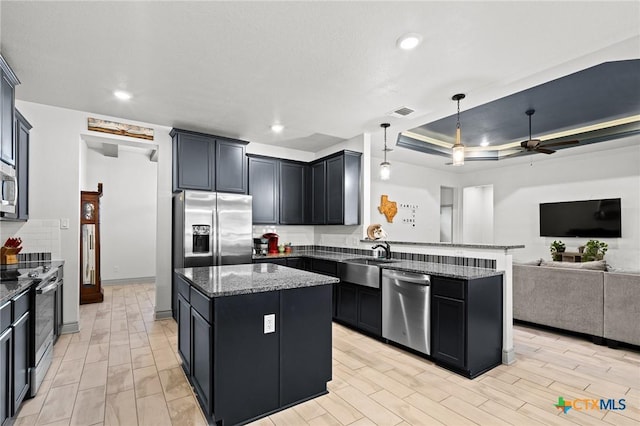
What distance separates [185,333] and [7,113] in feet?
7.75

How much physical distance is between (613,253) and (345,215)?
16.6ft

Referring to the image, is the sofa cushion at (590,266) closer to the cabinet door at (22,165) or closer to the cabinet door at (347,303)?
the cabinet door at (347,303)

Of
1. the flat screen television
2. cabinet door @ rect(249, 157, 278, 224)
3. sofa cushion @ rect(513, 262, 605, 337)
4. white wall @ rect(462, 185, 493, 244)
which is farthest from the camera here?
white wall @ rect(462, 185, 493, 244)

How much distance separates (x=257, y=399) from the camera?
7.09 feet

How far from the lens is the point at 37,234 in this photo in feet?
12.1

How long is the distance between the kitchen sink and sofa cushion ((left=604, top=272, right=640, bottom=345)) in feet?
7.41

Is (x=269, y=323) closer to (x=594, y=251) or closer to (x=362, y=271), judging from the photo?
(x=362, y=271)

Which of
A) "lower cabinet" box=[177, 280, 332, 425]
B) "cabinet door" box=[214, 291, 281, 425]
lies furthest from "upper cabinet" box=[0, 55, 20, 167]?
"cabinet door" box=[214, 291, 281, 425]

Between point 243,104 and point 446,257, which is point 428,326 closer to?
point 446,257

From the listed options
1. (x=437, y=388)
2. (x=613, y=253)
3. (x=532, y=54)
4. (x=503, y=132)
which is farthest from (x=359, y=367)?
(x=613, y=253)

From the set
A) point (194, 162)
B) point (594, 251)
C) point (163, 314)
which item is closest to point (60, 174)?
point (194, 162)

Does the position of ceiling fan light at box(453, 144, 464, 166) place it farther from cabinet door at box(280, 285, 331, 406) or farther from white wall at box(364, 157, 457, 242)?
white wall at box(364, 157, 457, 242)

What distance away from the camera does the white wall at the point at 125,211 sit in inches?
263

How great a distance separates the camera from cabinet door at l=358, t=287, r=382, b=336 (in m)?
3.61
